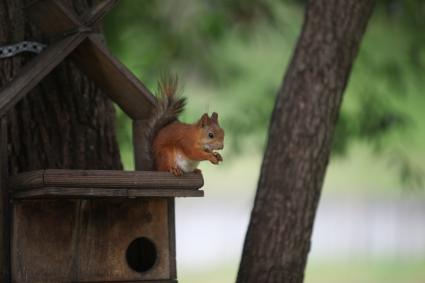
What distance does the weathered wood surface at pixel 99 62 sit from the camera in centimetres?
392

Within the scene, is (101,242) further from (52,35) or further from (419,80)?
(419,80)

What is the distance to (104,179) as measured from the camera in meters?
3.53

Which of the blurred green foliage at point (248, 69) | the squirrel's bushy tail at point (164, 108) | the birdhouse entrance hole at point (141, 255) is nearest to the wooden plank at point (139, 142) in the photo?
the squirrel's bushy tail at point (164, 108)

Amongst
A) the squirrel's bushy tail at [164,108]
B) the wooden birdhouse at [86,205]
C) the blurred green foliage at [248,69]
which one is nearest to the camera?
the wooden birdhouse at [86,205]

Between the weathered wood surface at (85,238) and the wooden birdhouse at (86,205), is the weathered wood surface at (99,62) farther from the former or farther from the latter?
the weathered wood surface at (85,238)

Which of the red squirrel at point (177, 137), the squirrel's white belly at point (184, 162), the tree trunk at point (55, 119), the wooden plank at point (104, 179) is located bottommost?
the wooden plank at point (104, 179)

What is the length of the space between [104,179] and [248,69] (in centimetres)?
397

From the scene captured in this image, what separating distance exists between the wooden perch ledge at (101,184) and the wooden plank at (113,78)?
498mm

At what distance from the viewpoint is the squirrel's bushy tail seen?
3.88 m

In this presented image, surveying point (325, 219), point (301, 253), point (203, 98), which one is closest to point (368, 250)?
point (325, 219)

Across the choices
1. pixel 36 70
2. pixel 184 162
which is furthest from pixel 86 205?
pixel 36 70

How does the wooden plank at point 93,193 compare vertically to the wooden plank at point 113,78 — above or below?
below

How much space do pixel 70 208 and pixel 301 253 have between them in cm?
112

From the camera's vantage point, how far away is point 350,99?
279 inches
